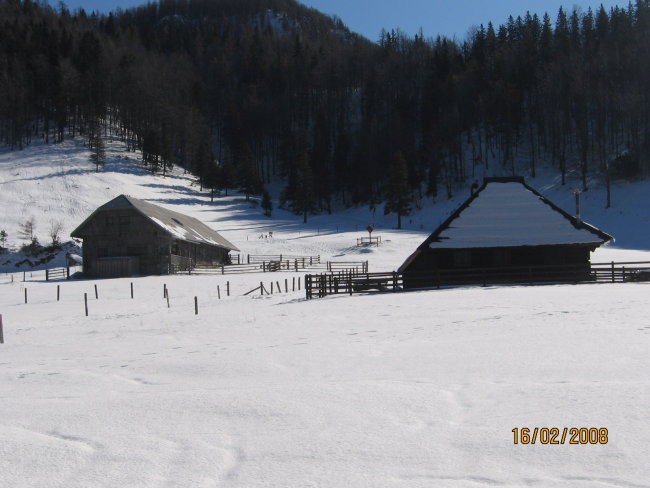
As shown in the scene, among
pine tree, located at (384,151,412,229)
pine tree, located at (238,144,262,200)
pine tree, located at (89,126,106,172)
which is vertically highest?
pine tree, located at (89,126,106,172)

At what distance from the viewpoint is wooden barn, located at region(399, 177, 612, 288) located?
32.2 m

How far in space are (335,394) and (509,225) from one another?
91.7ft

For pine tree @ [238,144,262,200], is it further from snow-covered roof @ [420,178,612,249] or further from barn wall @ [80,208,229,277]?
snow-covered roof @ [420,178,612,249]

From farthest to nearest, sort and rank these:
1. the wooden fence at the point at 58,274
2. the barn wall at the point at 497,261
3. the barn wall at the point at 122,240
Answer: the barn wall at the point at 122,240, the wooden fence at the point at 58,274, the barn wall at the point at 497,261

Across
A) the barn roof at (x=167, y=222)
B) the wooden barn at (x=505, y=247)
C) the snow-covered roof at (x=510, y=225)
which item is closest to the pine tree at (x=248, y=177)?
the barn roof at (x=167, y=222)

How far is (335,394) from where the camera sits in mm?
8641

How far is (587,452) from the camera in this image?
6.01m

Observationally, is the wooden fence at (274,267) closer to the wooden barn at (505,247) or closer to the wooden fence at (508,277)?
the wooden barn at (505,247)

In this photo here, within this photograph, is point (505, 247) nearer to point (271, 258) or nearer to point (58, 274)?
point (271, 258)

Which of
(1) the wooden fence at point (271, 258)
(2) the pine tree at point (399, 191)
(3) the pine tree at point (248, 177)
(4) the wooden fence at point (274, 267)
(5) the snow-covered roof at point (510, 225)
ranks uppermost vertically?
(3) the pine tree at point (248, 177)

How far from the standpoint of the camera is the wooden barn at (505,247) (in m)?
32.2

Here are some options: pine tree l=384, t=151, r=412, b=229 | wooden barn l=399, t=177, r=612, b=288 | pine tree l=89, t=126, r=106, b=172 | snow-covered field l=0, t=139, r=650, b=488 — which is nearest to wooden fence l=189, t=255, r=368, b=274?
wooden barn l=399, t=177, r=612, b=288

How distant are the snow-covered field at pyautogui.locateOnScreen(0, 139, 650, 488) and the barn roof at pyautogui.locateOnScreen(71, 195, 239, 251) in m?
25.9

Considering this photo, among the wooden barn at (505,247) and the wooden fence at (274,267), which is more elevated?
the wooden barn at (505,247)
